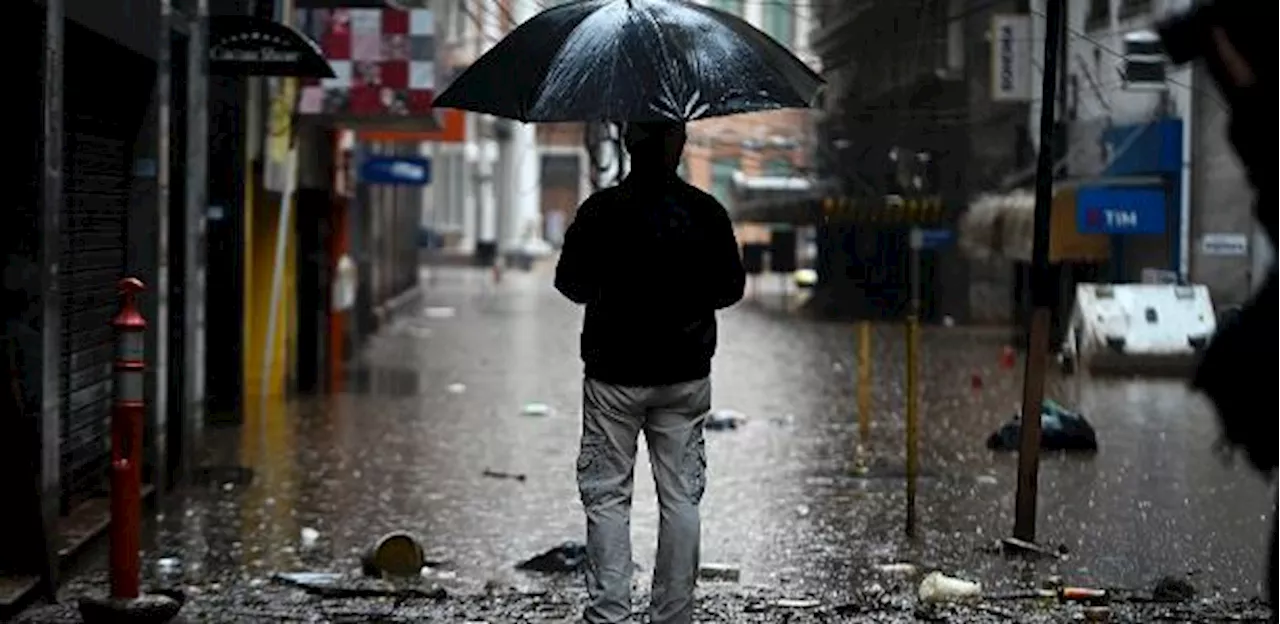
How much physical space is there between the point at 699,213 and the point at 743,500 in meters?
5.66

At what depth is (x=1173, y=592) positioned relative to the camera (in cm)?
904

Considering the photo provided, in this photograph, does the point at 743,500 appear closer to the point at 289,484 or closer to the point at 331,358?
the point at 289,484

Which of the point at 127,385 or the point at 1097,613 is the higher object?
Answer: the point at 127,385

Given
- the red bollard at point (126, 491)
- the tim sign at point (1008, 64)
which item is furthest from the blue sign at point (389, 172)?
the red bollard at point (126, 491)

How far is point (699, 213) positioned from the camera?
7.11m

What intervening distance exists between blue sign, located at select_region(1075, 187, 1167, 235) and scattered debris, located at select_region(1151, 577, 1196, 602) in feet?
76.7

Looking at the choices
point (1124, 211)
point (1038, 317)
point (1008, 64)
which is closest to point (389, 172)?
point (1008, 64)

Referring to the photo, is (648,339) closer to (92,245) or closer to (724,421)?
Result: (92,245)

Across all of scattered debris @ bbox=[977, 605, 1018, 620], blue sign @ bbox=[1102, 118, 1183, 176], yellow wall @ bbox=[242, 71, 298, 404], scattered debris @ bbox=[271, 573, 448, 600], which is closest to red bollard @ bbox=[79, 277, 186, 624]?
scattered debris @ bbox=[271, 573, 448, 600]

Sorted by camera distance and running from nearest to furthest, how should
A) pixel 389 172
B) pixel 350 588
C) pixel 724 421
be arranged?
pixel 350 588 < pixel 724 421 < pixel 389 172

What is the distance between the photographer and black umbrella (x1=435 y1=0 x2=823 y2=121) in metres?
7.50

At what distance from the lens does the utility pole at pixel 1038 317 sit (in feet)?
33.3

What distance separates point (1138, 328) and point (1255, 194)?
24203 millimetres

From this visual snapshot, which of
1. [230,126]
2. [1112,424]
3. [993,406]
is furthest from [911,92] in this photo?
[230,126]
